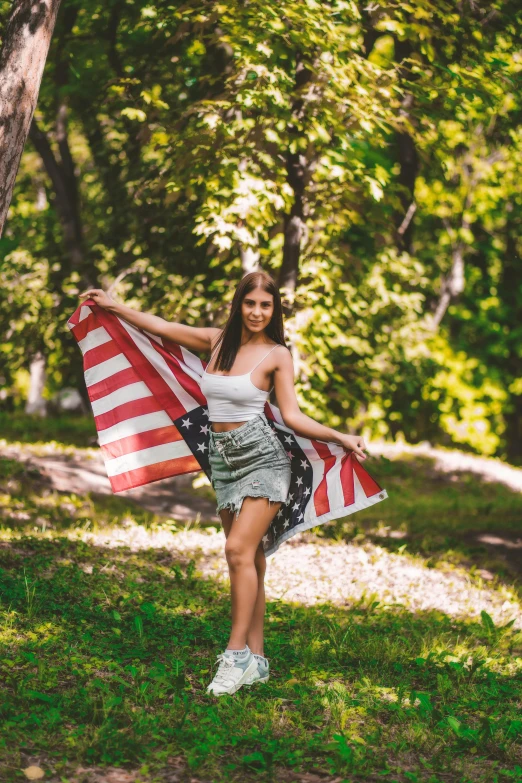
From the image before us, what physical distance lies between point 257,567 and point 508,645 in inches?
92.8

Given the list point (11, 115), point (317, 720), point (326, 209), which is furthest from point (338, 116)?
point (317, 720)

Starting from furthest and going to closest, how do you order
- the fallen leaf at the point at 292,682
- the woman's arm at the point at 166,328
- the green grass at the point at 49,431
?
the green grass at the point at 49,431, the woman's arm at the point at 166,328, the fallen leaf at the point at 292,682

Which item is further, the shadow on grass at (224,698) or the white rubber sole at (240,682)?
the white rubber sole at (240,682)

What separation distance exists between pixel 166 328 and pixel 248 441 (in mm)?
955

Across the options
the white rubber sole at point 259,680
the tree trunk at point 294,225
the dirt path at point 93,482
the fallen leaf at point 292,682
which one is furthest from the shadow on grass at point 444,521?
the white rubber sole at point 259,680

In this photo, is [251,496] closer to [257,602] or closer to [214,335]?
[257,602]

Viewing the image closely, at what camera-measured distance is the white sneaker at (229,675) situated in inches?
169

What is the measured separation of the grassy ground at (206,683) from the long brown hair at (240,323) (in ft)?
5.52

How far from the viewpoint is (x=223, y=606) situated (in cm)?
598

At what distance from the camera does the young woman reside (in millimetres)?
4320

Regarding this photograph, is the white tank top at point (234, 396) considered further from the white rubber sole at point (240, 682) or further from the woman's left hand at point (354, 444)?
the white rubber sole at point (240, 682)

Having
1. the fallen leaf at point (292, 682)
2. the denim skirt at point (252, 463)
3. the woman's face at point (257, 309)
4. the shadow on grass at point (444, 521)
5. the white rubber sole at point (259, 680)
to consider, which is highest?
the woman's face at point (257, 309)

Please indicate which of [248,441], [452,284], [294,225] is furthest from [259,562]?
[452,284]

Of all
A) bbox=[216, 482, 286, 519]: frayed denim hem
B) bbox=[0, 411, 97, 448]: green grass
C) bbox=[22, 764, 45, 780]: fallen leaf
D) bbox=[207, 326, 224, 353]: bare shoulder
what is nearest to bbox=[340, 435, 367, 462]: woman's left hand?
bbox=[216, 482, 286, 519]: frayed denim hem
